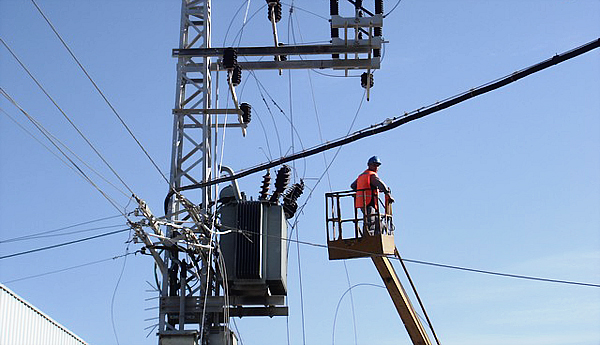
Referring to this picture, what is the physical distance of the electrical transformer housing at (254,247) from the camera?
18656 mm

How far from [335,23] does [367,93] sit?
2175 mm

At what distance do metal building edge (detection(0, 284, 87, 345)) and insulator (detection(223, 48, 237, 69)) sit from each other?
6.96 metres

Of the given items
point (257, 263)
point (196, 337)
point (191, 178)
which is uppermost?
point (191, 178)

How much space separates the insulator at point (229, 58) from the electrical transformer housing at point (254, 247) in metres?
2.92

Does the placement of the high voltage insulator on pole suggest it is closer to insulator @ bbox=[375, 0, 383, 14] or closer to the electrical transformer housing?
the electrical transformer housing

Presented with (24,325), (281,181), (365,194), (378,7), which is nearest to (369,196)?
(365,194)

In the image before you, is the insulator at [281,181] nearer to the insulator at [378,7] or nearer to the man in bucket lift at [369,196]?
the man in bucket lift at [369,196]

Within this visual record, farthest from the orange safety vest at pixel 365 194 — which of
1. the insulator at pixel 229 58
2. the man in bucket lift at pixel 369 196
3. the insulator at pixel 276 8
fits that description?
the insulator at pixel 276 8

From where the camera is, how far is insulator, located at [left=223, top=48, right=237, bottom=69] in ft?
61.4

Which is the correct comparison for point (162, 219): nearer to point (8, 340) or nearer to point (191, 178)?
point (191, 178)

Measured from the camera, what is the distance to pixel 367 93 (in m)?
19.7

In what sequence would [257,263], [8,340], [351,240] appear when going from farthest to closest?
[8,340]
[257,263]
[351,240]

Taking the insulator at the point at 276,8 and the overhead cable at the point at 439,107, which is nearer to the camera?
the overhead cable at the point at 439,107

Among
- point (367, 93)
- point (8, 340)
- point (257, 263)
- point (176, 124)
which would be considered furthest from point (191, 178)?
point (8, 340)
